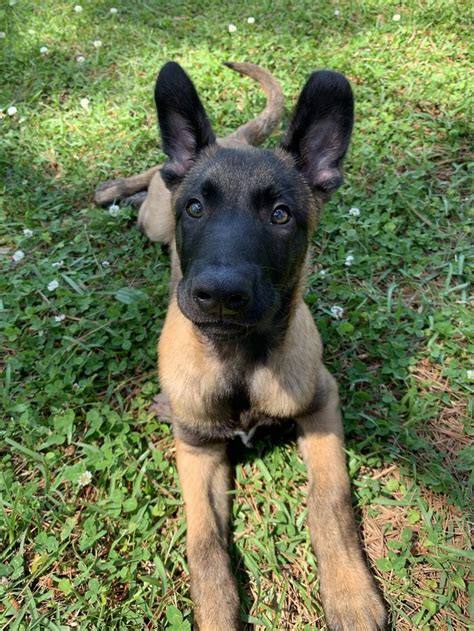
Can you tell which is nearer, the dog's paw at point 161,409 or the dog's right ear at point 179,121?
the dog's right ear at point 179,121

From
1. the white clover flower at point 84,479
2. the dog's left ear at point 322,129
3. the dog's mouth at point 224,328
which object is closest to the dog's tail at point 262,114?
the dog's left ear at point 322,129

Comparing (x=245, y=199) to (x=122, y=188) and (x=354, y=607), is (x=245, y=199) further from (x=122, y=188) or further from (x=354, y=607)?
(x=122, y=188)

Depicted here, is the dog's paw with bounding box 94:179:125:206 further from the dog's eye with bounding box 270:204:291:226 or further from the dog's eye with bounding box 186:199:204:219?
the dog's eye with bounding box 270:204:291:226

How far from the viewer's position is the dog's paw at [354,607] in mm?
2148

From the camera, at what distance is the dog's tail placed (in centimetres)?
409

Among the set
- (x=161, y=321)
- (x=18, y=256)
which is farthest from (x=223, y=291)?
(x=18, y=256)

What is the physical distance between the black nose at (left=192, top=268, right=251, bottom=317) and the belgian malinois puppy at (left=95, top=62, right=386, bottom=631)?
2 cm

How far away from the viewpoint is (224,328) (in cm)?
207

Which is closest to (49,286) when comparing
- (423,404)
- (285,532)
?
(285,532)

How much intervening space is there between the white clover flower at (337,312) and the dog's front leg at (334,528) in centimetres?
67

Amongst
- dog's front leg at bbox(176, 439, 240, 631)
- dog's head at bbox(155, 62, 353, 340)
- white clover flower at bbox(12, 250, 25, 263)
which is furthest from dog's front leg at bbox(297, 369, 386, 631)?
→ white clover flower at bbox(12, 250, 25, 263)

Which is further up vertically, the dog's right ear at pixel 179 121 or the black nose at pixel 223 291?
the dog's right ear at pixel 179 121

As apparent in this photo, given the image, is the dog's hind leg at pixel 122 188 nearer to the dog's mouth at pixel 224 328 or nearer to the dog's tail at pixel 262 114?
the dog's tail at pixel 262 114

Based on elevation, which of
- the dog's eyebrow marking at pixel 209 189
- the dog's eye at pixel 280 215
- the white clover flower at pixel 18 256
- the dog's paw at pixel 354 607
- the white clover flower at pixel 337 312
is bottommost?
the dog's paw at pixel 354 607
